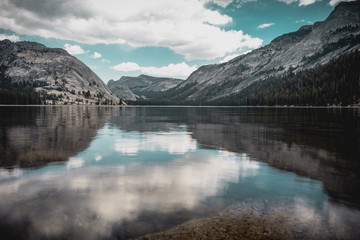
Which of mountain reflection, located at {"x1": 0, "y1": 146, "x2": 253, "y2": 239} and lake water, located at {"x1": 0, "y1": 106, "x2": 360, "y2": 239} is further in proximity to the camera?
mountain reflection, located at {"x1": 0, "y1": 146, "x2": 253, "y2": 239}

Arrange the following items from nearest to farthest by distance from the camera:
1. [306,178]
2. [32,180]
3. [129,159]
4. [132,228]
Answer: [132,228]
[32,180]
[306,178]
[129,159]

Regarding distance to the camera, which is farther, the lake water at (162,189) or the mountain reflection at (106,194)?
the mountain reflection at (106,194)

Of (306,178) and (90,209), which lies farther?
(306,178)

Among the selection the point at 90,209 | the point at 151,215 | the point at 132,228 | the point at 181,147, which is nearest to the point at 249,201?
the point at 151,215

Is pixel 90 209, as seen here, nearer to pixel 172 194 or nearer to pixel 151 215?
pixel 151 215

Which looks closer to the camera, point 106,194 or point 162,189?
point 106,194

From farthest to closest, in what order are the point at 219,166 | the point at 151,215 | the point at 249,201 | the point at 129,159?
the point at 129,159, the point at 219,166, the point at 249,201, the point at 151,215

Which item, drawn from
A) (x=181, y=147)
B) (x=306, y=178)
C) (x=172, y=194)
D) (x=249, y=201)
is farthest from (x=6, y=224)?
(x=181, y=147)

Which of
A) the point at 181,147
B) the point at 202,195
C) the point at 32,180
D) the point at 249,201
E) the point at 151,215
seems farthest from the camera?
the point at 181,147

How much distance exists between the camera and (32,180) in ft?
47.2

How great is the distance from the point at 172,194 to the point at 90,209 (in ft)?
13.9

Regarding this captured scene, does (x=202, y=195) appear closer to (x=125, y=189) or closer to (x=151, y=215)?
(x=151, y=215)

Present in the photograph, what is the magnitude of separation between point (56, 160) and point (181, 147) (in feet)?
42.6

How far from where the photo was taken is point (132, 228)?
8961 millimetres
